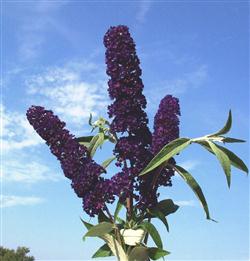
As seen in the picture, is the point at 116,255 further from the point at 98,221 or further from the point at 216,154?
the point at 216,154

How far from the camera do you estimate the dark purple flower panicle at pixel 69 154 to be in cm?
562

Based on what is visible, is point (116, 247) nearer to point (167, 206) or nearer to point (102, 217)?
point (102, 217)

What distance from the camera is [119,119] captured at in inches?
230

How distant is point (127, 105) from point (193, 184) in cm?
114

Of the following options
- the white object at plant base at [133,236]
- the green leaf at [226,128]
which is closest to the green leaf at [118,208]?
the white object at plant base at [133,236]

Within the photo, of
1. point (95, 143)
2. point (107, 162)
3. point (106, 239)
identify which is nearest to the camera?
point (106, 239)

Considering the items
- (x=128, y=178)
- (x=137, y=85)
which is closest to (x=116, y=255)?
(x=128, y=178)

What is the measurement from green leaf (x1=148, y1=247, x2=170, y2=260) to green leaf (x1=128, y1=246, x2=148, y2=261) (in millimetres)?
58

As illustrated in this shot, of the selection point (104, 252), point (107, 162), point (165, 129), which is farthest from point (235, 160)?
point (104, 252)

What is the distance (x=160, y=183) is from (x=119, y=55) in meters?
1.50

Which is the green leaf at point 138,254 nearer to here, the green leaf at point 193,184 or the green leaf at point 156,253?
the green leaf at point 156,253

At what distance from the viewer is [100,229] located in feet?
18.1

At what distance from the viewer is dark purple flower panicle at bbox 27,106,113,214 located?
221 inches

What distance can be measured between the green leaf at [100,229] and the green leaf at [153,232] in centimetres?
36
